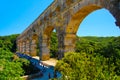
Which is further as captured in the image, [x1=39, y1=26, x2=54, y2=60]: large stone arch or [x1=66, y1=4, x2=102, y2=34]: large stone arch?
[x1=39, y1=26, x2=54, y2=60]: large stone arch

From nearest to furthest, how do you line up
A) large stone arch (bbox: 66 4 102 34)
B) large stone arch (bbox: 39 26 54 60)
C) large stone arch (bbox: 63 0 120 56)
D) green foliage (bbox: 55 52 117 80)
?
1. green foliage (bbox: 55 52 117 80)
2. large stone arch (bbox: 63 0 120 56)
3. large stone arch (bbox: 66 4 102 34)
4. large stone arch (bbox: 39 26 54 60)

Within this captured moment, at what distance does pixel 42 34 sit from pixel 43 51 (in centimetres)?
159

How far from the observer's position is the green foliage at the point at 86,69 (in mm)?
7647

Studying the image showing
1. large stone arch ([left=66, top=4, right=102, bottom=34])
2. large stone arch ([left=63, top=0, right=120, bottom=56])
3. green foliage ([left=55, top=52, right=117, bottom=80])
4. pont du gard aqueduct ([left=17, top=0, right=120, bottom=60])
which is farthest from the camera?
large stone arch ([left=66, top=4, right=102, bottom=34])

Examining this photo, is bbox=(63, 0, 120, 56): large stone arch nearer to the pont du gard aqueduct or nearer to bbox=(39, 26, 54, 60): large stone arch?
the pont du gard aqueduct

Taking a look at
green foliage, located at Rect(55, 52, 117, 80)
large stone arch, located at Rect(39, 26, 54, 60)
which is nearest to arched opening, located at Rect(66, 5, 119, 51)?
green foliage, located at Rect(55, 52, 117, 80)

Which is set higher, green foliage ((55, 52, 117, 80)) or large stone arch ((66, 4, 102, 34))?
large stone arch ((66, 4, 102, 34))

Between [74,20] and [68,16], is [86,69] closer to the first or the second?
[74,20]

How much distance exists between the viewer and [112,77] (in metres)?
7.56

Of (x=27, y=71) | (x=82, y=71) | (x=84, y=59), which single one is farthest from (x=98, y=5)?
(x=27, y=71)

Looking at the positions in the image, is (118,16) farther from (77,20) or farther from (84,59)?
(77,20)

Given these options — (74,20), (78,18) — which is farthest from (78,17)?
(74,20)

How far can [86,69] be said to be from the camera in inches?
318

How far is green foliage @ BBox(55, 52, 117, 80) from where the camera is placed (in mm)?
7647
